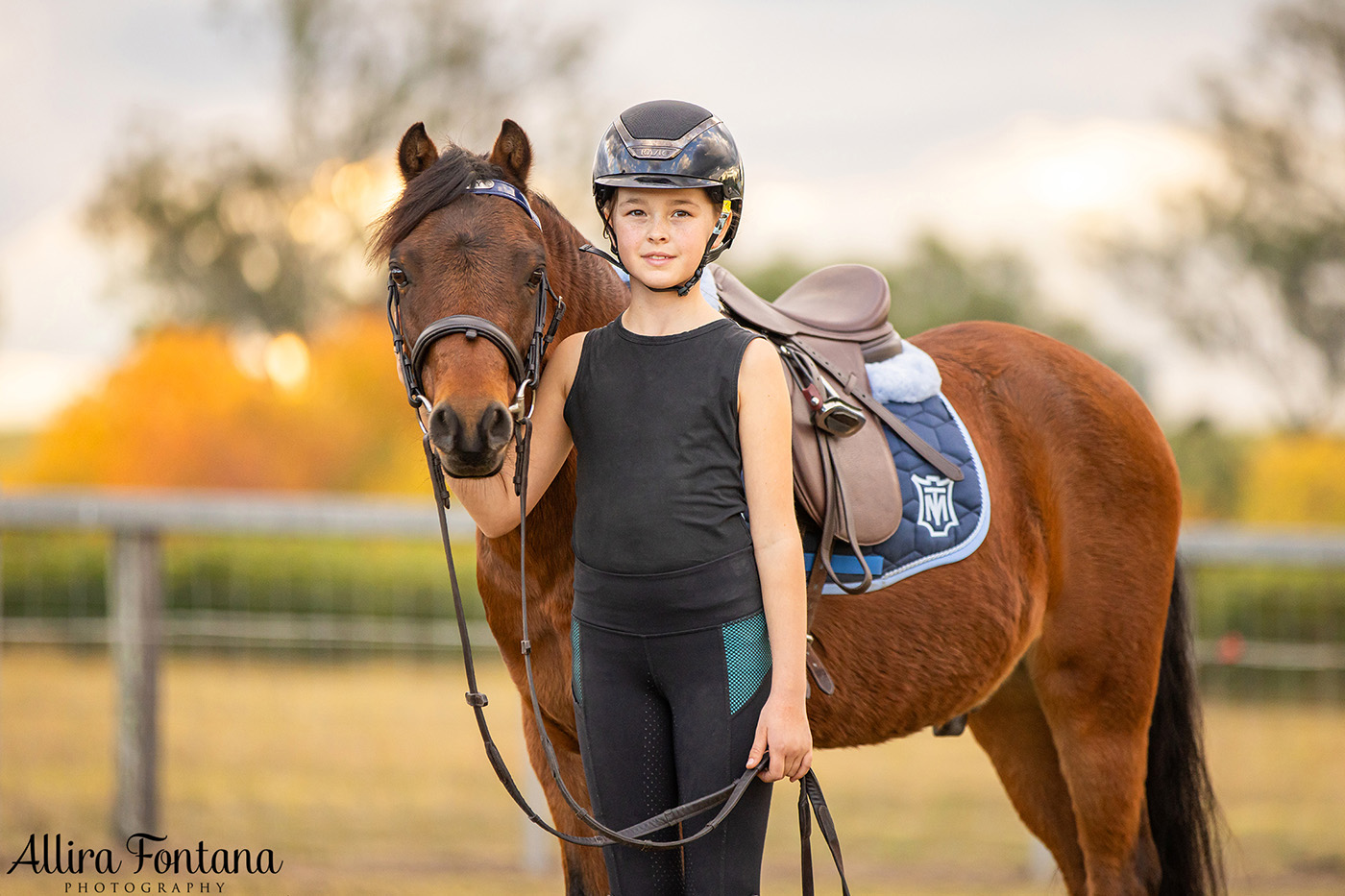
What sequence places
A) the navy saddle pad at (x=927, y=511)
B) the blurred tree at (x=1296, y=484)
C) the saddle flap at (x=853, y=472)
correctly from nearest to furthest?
the saddle flap at (x=853, y=472) → the navy saddle pad at (x=927, y=511) → the blurred tree at (x=1296, y=484)

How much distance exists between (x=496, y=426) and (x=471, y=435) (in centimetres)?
4

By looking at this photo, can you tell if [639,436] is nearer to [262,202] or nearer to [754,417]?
[754,417]

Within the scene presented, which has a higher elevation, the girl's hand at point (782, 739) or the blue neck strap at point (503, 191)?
the blue neck strap at point (503, 191)

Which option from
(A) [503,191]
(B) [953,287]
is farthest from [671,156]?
(B) [953,287]

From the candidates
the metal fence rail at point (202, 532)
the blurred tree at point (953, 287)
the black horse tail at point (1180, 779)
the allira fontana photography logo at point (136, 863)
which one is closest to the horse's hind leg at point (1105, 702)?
the black horse tail at point (1180, 779)

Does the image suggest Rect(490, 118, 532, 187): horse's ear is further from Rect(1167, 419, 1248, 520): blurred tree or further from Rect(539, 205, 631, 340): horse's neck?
Rect(1167, 419, 1248, 520): blurred tree

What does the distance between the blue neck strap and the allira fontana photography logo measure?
9.20 ft

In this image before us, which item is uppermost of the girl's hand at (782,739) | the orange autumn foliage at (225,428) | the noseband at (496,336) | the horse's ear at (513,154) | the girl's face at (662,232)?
the orange autumn foliage at (225,428)

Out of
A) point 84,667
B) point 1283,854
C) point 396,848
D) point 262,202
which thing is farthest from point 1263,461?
point 262,202

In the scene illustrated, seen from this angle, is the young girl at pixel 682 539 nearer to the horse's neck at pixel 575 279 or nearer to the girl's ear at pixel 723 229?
the girl's ear at pixel 723 229

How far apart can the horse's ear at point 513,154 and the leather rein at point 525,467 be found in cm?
5

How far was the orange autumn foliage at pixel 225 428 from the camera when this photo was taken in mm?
10672

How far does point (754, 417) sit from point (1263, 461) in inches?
374

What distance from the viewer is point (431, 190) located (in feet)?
5.86
